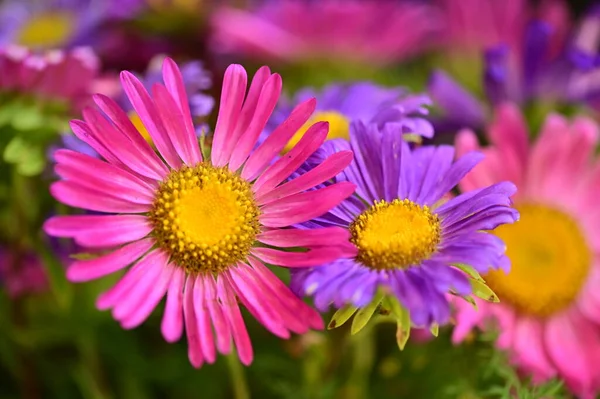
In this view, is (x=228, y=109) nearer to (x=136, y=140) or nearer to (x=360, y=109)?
(x=136, y=140)

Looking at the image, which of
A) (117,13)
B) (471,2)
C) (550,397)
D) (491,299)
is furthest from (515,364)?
(471,2)

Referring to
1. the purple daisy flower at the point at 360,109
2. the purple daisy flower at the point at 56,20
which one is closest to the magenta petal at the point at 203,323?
the purple daisy flower at the point at 360,109

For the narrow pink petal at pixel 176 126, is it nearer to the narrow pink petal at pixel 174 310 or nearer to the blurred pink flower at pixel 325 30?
the narrow pink petal at pixel 174 310

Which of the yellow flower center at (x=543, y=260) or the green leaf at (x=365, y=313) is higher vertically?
the green leaf at (x=365, y=313)

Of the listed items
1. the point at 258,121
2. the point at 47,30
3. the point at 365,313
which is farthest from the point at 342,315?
the point at 47,30

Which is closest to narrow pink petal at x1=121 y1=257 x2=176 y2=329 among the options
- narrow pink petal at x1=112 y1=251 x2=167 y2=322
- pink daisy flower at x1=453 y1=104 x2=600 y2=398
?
narrow pink petal at x1=112 y1=251 x2=167 y2=322

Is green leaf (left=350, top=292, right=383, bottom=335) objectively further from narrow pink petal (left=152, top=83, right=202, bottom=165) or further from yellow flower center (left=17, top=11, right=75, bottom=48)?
yellow flower center (left=17, top=11, right=75, bottom=48)
